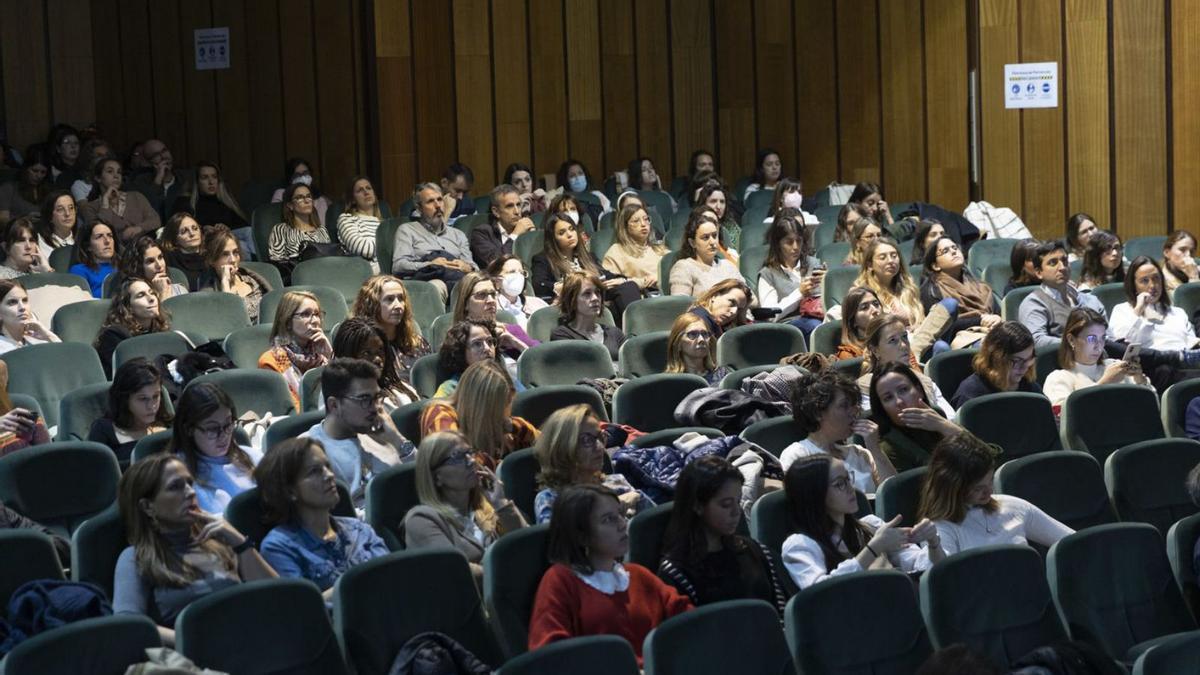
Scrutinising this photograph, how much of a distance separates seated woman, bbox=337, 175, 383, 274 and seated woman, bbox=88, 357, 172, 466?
3.04 m

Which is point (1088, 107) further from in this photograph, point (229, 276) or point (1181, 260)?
point (229, 276)

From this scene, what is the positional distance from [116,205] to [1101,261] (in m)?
4.49

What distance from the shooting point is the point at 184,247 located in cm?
658

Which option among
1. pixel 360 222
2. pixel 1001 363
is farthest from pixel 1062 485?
pixel 360 222

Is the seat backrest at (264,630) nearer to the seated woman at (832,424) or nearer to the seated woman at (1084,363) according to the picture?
the seated woman at (832,424)

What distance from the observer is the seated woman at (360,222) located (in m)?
Result: 7.40

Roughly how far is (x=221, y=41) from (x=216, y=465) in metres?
6.11

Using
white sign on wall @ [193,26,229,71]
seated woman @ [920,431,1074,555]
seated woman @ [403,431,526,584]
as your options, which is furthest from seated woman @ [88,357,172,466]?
white sign on wall @ [193,26,229,71]

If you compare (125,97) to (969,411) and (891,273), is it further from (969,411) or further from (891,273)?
(969,411)

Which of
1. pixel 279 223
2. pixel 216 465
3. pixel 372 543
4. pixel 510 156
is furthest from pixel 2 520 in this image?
pixel 510 156

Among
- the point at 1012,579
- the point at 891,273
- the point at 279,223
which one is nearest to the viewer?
the point at 1012,579

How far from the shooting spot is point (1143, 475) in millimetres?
Answer: 4141

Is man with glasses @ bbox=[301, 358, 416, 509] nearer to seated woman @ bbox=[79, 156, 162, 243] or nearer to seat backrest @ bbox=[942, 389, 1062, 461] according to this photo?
seat backrest @ bbox=[942, 389, 1062, 461]

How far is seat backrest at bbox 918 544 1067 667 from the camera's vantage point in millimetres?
3326
